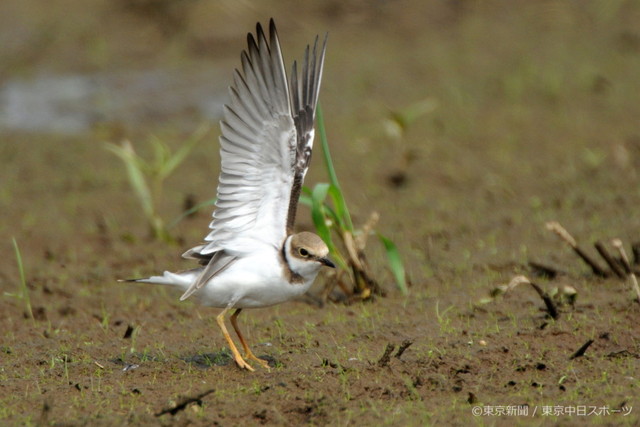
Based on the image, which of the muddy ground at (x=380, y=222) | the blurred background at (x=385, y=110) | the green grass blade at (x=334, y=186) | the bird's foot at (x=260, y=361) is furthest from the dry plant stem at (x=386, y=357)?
the blurred background at (x=385, y=110)

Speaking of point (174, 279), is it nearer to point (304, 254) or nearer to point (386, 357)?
point (304, 254)

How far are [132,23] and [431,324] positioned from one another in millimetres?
9143

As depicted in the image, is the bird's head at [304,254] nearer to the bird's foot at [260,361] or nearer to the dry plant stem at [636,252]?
the bird's foot at [260,361]

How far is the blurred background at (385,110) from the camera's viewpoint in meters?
8.57

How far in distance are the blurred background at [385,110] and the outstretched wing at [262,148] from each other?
211cm

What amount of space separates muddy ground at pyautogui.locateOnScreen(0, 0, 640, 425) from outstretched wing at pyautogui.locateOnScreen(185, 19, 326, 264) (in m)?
0.74

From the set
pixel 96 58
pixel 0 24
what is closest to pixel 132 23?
pixel 96 58

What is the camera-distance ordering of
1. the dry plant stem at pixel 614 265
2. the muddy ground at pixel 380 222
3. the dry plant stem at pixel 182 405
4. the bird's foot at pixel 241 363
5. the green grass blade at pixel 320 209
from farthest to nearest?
the dry plant stem at pixel 614 265 < the green grass blade at pixel 320 209 < the bird's foot at pixel 241 363 < the muddy ground at pixel 380 222 < the dry plant stem at pixel 182 405

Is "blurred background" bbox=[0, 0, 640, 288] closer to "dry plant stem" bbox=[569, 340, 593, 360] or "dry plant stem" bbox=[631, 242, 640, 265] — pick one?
"dry plant stem" bbox=[631, 242, 640, 265]

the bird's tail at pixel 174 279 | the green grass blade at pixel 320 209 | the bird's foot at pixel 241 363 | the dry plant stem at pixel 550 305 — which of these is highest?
the green grass blade at pixel 320 209

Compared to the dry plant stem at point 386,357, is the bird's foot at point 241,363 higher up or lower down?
lower down

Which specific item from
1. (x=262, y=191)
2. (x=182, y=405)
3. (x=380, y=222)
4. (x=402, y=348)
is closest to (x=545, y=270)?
(x=402, y=348)

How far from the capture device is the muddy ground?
189 inches

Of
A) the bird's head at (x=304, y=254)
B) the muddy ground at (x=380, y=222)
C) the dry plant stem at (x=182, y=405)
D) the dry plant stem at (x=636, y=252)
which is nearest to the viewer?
the dry plant stem at (x=182, y=405)
